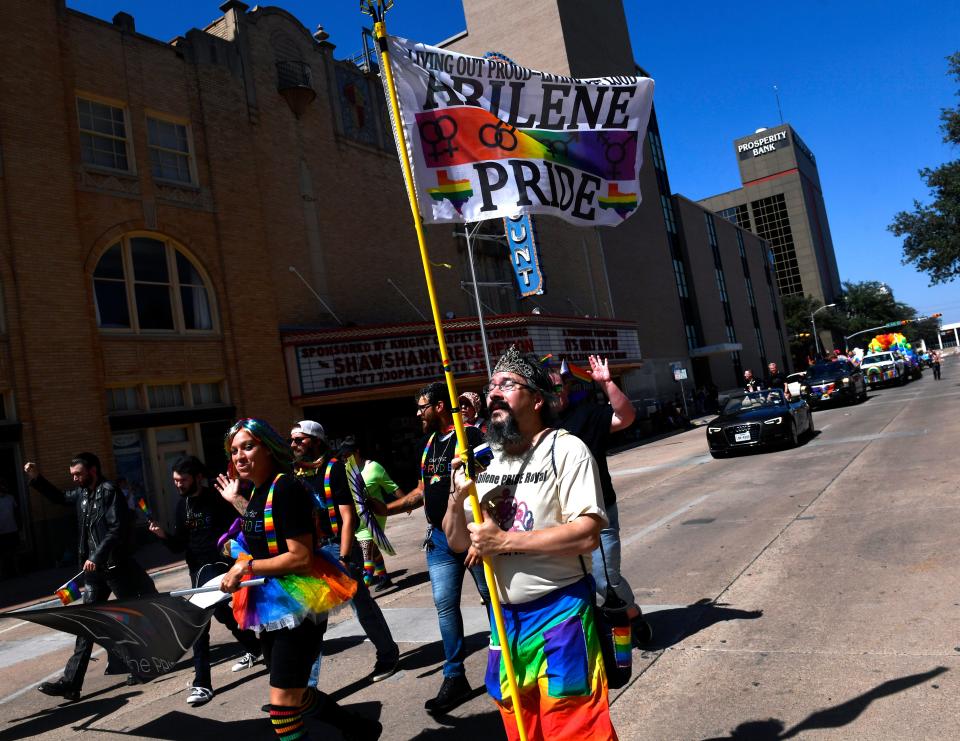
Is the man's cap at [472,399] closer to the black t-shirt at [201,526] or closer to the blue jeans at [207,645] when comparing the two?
the blue jeans at [207,645]

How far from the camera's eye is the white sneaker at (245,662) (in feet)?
20.2

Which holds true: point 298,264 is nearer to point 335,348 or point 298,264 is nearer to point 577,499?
point 335,348

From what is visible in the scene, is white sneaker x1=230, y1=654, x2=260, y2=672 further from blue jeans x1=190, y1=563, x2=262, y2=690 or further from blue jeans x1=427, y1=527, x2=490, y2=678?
blue jeans x1=427, y1=527, x2=490, y2=678

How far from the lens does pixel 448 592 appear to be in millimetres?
4922

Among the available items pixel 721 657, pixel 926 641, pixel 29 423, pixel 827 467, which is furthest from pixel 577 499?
pixel 29 423

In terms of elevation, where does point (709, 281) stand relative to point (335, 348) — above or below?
above

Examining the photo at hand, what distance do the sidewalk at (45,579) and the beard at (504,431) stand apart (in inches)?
414

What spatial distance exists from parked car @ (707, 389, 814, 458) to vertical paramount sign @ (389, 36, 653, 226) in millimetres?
11900

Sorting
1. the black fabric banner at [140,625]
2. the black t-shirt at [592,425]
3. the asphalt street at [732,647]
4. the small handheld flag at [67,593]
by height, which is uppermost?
the black t-shirt at [592,425]

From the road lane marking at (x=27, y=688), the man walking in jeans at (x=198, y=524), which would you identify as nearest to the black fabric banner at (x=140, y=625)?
the man walking in jeans at (x=198, y=524)

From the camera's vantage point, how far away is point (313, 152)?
77.0 ft

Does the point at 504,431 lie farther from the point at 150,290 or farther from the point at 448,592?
the point at 150,290

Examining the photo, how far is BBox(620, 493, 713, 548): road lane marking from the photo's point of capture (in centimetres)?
926

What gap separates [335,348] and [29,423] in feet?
25.4
